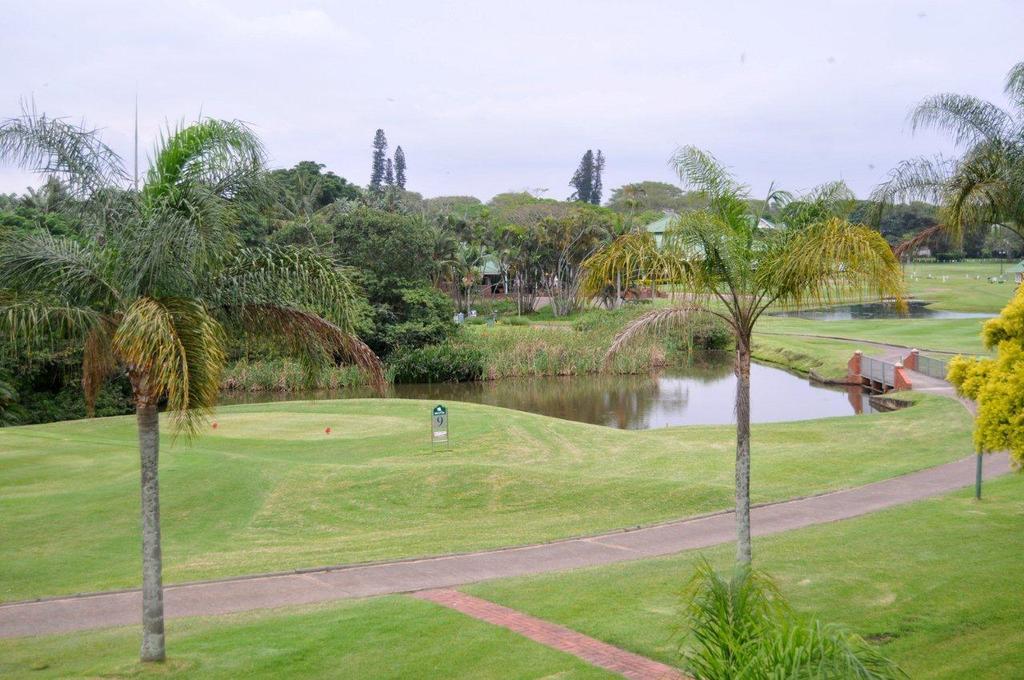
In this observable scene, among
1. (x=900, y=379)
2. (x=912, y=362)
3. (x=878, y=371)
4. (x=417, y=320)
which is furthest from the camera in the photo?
(x=417, y=320)

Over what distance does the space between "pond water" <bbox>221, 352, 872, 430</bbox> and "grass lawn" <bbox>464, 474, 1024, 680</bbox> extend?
2061 cm

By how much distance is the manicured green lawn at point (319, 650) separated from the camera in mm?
9656

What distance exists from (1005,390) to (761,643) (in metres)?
7.70

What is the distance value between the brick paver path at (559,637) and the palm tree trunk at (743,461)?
2380 mm

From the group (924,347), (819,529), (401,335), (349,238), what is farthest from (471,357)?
(819,529)

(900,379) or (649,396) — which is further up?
(900,379)

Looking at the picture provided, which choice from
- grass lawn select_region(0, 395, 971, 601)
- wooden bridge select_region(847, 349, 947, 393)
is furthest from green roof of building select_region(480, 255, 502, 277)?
grass lawn select_region(0, 395, 971, 601)

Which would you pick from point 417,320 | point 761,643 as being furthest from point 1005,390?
point 417,320

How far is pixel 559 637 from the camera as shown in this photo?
10.5 meters

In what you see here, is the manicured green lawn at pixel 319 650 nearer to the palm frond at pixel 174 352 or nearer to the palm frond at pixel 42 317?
the palm frond at pixel 174 352

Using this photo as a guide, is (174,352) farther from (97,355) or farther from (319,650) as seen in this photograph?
(319,650)

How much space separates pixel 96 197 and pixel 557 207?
82895mm

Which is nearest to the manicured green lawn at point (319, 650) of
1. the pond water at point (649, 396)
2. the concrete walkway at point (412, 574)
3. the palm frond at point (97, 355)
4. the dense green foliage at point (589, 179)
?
the concrete walkway at point (412, 574)

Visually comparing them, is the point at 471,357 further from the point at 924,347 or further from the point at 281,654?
the point at 281,654
